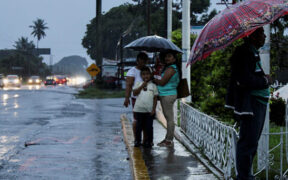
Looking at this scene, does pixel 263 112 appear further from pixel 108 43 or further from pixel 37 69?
pixel 37 69

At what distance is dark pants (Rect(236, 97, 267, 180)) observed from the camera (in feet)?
17.3

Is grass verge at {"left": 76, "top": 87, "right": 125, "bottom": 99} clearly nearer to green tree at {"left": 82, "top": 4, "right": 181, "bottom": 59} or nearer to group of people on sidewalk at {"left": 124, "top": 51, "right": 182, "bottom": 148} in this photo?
group of people on sidewalk at {"left": 124, "top": 51, "right": 182, "bottom": 148}

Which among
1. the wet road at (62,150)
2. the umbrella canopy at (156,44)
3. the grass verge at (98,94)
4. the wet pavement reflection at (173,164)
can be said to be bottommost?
the grass verge at (98,94)

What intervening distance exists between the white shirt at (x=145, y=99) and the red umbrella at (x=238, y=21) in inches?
127

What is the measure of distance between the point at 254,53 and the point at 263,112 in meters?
0.61

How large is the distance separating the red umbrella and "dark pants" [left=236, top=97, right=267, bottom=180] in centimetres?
68

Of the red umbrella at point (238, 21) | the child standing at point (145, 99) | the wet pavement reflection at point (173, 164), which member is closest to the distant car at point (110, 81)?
the wet pavement reflection at point (173, 164)

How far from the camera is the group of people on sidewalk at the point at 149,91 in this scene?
29.3ft

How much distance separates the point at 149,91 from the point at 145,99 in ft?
0.55

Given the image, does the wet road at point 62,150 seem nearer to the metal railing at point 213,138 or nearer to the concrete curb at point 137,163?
the concrete curb at point 137,163

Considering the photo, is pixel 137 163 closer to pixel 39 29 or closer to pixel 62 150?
pixel 62 150

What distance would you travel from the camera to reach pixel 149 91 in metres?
8.98

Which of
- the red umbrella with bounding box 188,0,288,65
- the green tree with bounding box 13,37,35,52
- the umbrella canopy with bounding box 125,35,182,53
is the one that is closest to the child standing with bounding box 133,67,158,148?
the umbrella canopy with bounding box 125,35,182,53

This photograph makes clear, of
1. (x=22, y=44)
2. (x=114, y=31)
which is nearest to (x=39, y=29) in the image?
(x=22, y=44)
